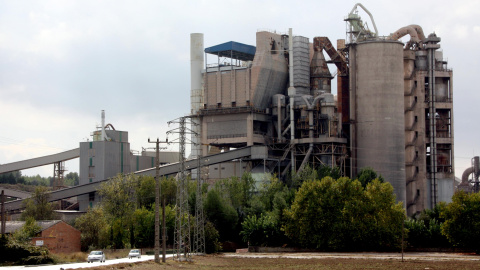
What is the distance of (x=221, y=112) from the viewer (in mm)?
124250

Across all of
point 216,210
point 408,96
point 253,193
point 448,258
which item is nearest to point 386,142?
point 408,96

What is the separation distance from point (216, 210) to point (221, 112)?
74.9 ft

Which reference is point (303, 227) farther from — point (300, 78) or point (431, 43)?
point (431, 43)

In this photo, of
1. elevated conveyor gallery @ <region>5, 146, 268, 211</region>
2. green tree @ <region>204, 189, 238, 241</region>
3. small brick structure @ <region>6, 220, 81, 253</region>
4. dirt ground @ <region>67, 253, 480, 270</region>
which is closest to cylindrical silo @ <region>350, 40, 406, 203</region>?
elevated conveyor gallery @ <region>5, 146, 268, 211</region>

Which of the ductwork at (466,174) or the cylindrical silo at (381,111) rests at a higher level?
the cylindrical silo at (381,111)

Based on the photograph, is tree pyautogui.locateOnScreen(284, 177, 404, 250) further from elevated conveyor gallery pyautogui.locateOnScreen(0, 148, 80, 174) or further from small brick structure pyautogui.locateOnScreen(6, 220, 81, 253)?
elevated conveyor gallery pyautogui.locateOnScreen(0, 148, 80, 174)

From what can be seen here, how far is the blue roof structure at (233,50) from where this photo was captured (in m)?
124

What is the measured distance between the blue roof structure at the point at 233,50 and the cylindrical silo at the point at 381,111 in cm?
1725

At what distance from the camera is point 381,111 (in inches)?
4719

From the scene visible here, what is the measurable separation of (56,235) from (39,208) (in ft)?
76.6

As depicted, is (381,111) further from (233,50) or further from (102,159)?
(102,159)

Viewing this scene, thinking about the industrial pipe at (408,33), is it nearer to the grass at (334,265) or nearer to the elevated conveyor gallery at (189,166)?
the elevated conveyor gallery at (189,166)

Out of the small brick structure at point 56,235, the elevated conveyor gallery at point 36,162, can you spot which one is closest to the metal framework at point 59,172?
the elevated conveyor gallery at point 36,162

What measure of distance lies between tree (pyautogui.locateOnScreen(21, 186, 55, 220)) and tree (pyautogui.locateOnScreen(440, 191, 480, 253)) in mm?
52742
